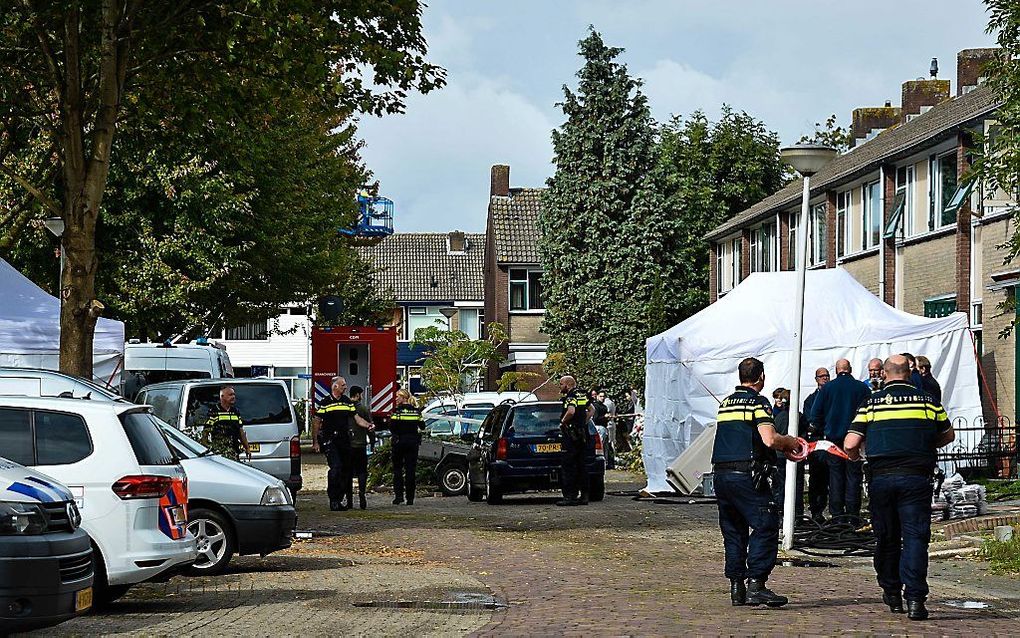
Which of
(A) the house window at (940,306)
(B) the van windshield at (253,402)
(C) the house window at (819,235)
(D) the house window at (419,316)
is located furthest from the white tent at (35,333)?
(D) the house window at (419,316)

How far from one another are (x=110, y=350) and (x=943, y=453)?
494 inches

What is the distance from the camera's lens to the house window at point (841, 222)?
125 ft

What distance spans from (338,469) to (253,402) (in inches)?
62.9

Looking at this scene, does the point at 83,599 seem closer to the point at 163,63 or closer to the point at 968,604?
the point at 968,604

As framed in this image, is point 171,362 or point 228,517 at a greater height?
point 171,362

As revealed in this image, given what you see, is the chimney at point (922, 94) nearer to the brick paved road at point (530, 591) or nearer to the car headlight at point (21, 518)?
the brick paved road at point (530, 591)

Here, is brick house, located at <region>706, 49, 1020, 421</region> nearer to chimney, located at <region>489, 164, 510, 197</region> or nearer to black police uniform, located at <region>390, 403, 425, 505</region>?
black police uniform, located at <region>390, 403, 425, 505</region>

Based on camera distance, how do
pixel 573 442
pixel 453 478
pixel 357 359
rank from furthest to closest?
pixel 357 359 → pixel 453 478 → pixel 573 442

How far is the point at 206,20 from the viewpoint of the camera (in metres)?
19.1

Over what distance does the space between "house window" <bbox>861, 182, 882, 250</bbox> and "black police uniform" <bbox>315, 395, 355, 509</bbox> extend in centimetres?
1709

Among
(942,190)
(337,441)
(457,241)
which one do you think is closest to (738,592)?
(337,441)

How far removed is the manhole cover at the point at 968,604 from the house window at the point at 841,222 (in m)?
26.9

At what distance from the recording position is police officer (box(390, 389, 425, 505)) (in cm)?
2355

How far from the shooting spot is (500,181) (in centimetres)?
7512
